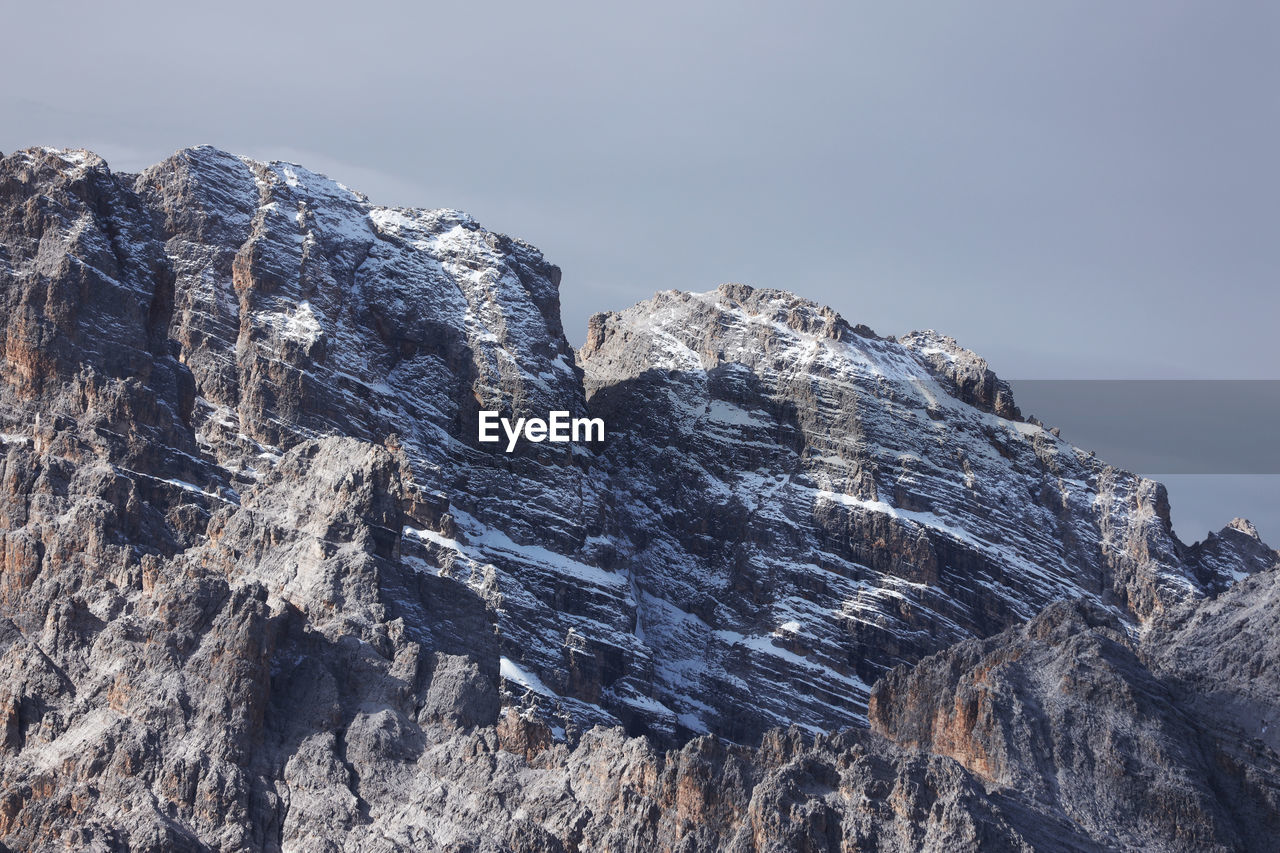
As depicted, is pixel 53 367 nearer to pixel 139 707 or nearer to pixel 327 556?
pixel 327 556

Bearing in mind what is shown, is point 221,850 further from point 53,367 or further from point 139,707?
point 53,367

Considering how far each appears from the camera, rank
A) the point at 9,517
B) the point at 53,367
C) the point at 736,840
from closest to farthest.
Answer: the point at 736,840 → the point at 9,517 → the point at 53,367

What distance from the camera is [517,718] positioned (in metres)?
163

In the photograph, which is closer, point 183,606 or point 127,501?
point 183,606

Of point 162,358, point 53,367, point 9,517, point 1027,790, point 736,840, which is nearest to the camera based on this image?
point 736,840

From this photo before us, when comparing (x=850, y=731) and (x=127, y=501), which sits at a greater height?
(x=127, y=501)

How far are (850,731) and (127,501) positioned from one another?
53.6 meters

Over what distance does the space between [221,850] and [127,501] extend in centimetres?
3673

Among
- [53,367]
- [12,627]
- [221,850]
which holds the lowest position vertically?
[221,850]

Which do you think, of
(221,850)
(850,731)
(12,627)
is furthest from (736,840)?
(12,627)

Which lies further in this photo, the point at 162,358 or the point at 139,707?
the point at 162,358

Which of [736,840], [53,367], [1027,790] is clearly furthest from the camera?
[53,367]

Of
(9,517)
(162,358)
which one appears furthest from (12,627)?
(162,358)

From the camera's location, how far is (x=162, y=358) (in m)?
198
